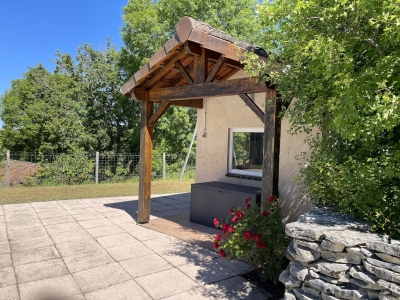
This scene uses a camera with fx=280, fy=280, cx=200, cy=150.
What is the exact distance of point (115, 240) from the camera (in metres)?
5.55

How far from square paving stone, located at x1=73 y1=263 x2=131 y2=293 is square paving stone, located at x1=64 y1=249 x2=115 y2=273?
150 millimetres

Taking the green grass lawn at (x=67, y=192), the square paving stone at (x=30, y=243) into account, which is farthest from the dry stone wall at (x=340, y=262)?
the green grass lawn at (x=67, y=192)

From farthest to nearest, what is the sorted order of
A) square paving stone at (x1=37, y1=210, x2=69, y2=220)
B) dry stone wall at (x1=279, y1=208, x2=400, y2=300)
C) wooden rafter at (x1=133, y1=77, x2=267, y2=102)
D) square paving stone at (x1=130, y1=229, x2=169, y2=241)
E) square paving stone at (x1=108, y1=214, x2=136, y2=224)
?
square paving stone at (x1=37, y1=210, x2=69, y2=220)
square paving stone at (x1=108, y1=214, x2=136, y2=224)
square paving stone at (x1=130, y1=229, x2=169, y2=241)
wooden rafter at (x1=133, y1=77, x2=267, y2=102)
dry stone wall at (x1=279, y1=208, x2=400, y2=300)

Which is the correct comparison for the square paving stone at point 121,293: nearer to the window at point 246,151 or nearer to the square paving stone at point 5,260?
the square paving stone at point 5,260

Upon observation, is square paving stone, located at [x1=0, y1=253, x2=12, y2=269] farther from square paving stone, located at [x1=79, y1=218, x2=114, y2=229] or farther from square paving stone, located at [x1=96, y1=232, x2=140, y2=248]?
square paving stone, located at [x1=79, y1=218, x2=114, y2=229]

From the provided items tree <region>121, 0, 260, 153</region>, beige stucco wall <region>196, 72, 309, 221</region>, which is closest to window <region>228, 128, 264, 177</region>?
beige stucco wall <region>196, 72, 309, 221</region>

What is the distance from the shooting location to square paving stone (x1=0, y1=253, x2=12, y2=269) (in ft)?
14.2

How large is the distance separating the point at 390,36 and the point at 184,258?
414 cm

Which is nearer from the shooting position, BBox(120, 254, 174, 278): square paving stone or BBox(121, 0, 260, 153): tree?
BBox(120, 254, 174, 278): square paving stone

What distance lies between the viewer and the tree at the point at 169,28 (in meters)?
17.5

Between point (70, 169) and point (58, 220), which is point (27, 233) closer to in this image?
point (58, 220)

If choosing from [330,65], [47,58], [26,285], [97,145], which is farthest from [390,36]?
[47,58]

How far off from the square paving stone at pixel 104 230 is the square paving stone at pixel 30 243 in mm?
818

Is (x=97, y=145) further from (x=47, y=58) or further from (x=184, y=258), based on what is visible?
(x=184, y=258)
